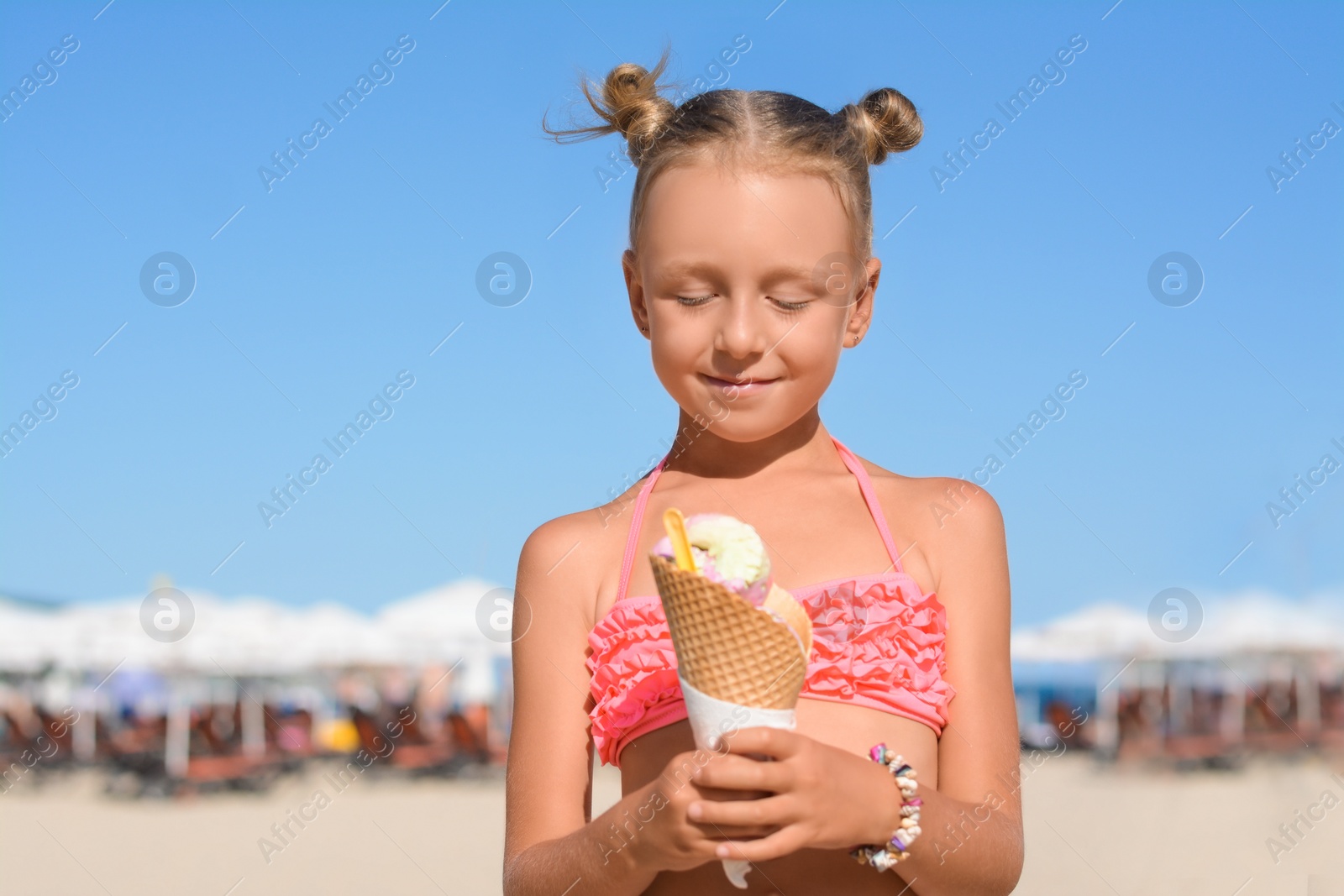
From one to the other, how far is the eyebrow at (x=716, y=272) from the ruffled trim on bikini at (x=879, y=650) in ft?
2.08

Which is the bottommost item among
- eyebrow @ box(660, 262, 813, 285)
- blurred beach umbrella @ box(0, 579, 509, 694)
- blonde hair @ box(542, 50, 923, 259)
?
blurred beach umbrella @ box(0, 579, 509, 694)

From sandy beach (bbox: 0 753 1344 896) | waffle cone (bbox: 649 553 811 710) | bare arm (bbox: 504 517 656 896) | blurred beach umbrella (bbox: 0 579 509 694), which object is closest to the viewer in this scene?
waffle cone (bbox: 649 553 811 710)

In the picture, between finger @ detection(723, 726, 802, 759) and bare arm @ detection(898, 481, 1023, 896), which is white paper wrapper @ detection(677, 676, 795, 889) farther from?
bare arm @ detection(898, 481, 1023, 896)

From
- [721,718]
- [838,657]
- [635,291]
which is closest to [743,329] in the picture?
[635,291]

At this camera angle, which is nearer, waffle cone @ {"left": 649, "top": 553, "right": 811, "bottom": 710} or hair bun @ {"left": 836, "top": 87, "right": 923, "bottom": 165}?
waffle cone @ {"left": 649, "top": 553, "right": 811, "bottom": 710}

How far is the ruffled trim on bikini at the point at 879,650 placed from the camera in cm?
238

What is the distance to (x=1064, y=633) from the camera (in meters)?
28.5

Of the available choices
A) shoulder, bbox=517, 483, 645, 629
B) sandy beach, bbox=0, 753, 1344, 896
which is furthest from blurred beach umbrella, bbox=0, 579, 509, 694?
shoulder, bbox=517, 483, 645, 629

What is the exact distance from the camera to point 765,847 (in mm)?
1839

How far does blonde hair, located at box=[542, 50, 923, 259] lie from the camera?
8.43 feet

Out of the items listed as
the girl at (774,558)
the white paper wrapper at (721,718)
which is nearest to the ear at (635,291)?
the girl at (774,558)

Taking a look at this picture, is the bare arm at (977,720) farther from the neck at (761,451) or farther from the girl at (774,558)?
the neck at (761,451)

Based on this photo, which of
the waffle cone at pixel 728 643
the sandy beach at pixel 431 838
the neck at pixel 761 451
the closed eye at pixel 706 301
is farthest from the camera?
the sandy beach at pixel 431 838

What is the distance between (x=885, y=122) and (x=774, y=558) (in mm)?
1097
